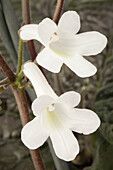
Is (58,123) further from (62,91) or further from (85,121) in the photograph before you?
(62,91)

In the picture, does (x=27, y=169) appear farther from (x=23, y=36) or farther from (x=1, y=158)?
(x=23, y=36)

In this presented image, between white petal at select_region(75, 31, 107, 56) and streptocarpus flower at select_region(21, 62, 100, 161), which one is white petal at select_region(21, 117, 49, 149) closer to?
streptocarpus flower at select_region(21, 62, 100, 161)

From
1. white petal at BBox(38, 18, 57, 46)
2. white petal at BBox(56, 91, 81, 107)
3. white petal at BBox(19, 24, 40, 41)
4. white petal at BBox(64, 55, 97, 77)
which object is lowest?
white petal at BBox(56, 91, 81, 107)

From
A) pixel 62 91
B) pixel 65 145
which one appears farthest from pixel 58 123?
→ pixel 62 91

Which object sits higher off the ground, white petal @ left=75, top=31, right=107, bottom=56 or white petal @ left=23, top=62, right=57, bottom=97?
white petal @ left=75, top=31, right=107, bottom=56

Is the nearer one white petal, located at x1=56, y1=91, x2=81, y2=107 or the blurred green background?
white petal, located at x1=56, y1=91, x2=81, y2=107

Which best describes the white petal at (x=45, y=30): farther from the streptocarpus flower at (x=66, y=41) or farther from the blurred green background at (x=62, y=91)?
the blurred green background at (x=62, y=91)

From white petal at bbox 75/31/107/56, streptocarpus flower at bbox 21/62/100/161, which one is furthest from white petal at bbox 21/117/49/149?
white petal at bbox 75/31/107/56
